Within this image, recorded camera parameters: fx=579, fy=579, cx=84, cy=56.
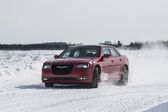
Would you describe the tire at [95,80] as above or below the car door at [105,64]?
below

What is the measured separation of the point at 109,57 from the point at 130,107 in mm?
6931

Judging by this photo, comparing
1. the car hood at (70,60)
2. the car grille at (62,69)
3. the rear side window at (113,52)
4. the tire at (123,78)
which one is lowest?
the tire at (123,78)

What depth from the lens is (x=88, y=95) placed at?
14406mm

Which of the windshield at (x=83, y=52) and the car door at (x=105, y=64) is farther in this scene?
the windshield at (x=83, y=52)

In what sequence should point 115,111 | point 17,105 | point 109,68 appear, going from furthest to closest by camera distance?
point 109,68
point 17,105
point 115,111

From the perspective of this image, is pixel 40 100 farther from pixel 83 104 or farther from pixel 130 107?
pixel 130 107

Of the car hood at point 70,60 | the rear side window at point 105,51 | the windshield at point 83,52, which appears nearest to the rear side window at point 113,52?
the rear side window at point 105,51

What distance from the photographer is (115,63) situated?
62.1 feet

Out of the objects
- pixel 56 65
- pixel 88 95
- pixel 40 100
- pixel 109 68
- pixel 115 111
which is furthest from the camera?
pixel 109 68

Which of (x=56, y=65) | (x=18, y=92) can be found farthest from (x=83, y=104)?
(x=56, y=65)

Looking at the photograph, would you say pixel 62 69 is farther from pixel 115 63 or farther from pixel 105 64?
pixel 115 63

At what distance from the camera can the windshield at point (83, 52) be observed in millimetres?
18203

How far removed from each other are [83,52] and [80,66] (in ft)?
4.72

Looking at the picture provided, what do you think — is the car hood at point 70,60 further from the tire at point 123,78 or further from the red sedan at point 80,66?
the tire at point 123,78
